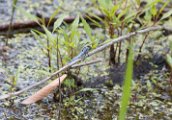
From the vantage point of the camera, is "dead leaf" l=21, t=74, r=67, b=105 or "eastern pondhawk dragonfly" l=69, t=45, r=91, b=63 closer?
"eastern pondhawk dragonfly" l=69, t=45, r=91, b=63

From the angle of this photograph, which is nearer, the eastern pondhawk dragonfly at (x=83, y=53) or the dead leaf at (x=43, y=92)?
the eastern pondhawk dragonfly at (x=83, y=53)

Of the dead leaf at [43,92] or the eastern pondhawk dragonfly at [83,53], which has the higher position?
the eastern pondhawk dragonfly at [83,53]

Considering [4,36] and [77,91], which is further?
[4,36]

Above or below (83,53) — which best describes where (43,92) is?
below

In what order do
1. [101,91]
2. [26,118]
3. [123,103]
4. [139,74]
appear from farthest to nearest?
[139,74]
[101,91]
[26,118]
[123,103]

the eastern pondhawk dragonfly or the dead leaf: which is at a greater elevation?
the eastern pondhawk dragonfly

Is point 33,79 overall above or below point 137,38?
below

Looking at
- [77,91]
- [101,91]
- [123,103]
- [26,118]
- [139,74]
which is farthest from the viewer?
[139,74]

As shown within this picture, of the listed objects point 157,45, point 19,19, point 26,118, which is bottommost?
point 26,118

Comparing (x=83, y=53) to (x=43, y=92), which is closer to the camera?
(x=83, y=53)

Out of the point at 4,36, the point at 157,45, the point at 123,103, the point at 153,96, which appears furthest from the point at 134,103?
the point at 123,103

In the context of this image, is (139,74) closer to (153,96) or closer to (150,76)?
(150,76)
